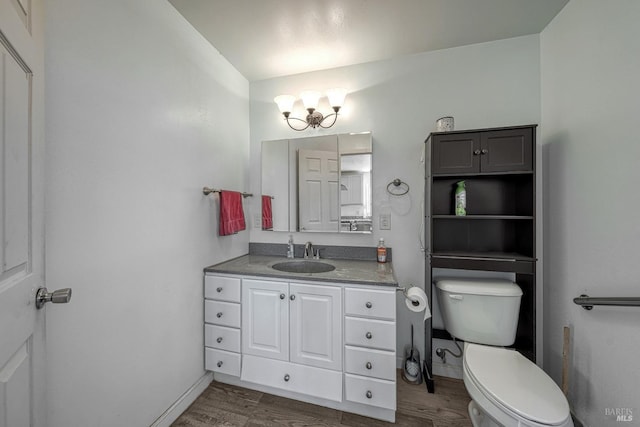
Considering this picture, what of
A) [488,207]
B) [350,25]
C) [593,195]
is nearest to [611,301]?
[593,195]

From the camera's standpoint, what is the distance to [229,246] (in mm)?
2014

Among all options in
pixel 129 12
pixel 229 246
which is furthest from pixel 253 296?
pixel 129 12

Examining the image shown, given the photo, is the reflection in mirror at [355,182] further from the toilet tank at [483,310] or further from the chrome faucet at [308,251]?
the toilet tank at [483,310]

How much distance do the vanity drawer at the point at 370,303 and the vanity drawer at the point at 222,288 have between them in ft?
2.42

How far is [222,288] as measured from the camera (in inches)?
66.5

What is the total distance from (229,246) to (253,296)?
1.81 ft

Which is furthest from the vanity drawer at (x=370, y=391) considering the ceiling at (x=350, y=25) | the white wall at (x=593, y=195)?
the ceiling at (x=350, y=25)

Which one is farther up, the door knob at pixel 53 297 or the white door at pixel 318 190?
the white door at pixel 318 190

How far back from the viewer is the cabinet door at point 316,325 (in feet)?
4.93

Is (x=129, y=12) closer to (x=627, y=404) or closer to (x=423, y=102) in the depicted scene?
(x=423, y=102)

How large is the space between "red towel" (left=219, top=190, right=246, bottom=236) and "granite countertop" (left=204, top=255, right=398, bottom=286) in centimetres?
26

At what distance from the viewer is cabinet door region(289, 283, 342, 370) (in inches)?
59.2

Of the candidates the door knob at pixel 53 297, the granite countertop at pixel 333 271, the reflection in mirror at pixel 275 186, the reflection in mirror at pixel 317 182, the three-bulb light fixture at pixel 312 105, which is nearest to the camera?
the door knob at pixel 53 297

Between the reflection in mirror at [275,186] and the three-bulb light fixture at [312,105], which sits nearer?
the three-bulb light fixture at [312,105]
